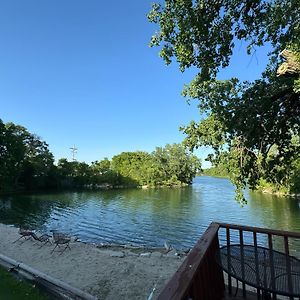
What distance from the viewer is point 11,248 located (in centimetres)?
1211

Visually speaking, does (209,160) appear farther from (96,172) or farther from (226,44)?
(96,172)

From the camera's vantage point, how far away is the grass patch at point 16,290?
6.43m

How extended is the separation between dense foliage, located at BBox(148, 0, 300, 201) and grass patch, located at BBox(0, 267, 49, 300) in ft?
17.9

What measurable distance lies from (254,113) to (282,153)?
84.9 inches

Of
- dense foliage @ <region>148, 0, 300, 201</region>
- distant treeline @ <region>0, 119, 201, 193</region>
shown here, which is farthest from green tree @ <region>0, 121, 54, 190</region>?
dense foliage @ <region>148, 0, 300, 201</region>

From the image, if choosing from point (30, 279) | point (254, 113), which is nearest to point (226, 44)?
point (254, 113)

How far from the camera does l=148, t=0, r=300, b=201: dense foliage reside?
17.3 feet

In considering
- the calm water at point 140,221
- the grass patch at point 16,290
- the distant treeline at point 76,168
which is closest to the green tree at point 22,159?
the distant treeline at point 76,168

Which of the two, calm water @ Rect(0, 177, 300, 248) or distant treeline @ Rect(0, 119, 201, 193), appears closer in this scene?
calm water @ Rect(0, 177, 300, 248)

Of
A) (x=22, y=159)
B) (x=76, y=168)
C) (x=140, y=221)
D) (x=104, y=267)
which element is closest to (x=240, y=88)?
(x=104, y=267)

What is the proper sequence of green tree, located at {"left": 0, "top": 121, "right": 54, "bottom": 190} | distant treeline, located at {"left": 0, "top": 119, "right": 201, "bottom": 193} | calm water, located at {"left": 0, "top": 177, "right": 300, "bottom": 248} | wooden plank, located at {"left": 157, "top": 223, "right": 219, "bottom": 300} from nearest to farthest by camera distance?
wooden plank, located at {"left": 157, "top": 223, "right": 219, "bottom": 300} → calm water, located at {"left": 0, "top": 177, "right": 300, "bottom": 248} → green tree, located at {"left": 0, "top": 121, "right": 54, "bottom": 190} → distant treeline, located at {"left": 0, "top": 119, "right": 201, "bottom": 193}

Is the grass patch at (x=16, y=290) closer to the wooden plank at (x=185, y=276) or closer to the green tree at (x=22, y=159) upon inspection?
the wooden plank at (x=185, y=276)

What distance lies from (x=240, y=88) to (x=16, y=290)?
7419 mm

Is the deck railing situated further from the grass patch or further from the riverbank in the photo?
the grass patch
